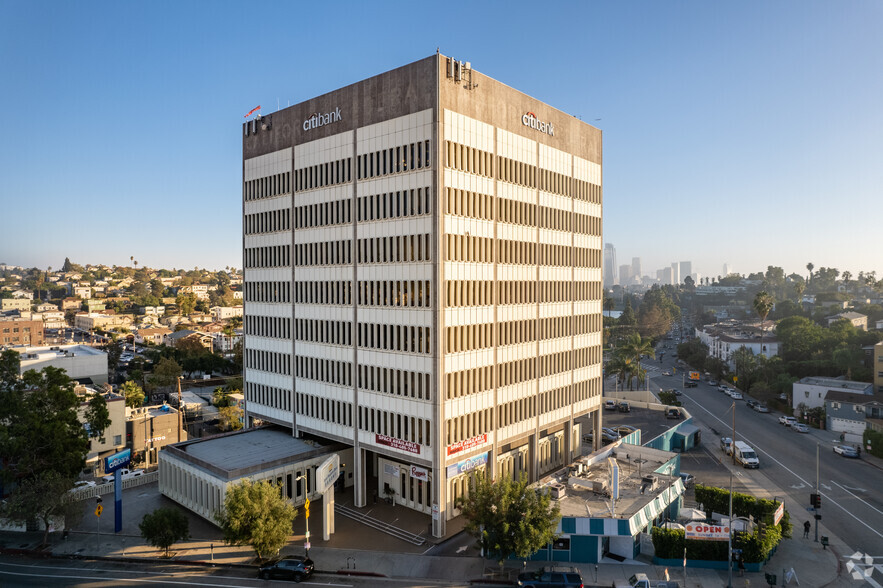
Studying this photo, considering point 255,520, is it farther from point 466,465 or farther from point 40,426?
point 40,426

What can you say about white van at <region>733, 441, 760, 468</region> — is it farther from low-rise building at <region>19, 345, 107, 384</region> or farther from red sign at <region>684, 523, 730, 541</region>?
low-rise building at <region>19, 345, 107, 384</region>

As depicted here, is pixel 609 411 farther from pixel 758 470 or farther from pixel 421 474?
pixel 421 474

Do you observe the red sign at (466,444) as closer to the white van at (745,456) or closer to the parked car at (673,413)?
the white van at (745,456)

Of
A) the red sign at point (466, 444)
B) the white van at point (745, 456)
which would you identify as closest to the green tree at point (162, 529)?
→ the red sign at point (466, 444)

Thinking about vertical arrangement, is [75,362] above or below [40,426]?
below

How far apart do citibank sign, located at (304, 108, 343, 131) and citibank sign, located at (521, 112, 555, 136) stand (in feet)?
59.9

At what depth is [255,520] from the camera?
3684cm

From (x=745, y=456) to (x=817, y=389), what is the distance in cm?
3778

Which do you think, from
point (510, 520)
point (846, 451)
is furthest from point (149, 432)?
point (846, 451)

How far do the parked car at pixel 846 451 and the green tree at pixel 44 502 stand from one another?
85.5 metres

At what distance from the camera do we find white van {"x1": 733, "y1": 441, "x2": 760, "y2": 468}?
2574 inches

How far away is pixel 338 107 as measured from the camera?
171ft

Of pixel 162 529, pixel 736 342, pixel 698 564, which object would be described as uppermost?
pixel 736 342

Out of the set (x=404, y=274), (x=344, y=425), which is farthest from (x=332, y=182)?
(x=344, y=425)
